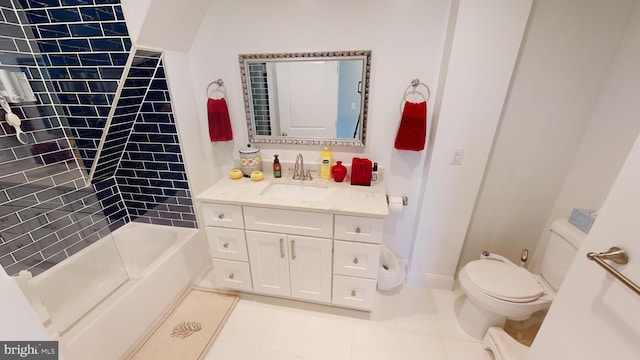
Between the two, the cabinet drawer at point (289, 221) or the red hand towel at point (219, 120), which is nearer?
the cabinet drawer at point (289, 221)

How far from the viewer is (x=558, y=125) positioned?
4.74 ft

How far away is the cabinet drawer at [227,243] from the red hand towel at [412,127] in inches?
45.7

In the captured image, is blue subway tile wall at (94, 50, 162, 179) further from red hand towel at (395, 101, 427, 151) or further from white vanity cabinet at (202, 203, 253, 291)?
red hand towel at (395, 101, 427, 151)

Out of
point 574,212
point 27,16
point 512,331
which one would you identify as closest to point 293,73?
point 27,16

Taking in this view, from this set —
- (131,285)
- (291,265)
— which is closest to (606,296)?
(291,265)

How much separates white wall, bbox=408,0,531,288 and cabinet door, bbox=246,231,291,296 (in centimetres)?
96

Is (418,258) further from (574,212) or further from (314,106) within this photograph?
(314,106)

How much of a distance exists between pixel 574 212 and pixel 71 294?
2.86m

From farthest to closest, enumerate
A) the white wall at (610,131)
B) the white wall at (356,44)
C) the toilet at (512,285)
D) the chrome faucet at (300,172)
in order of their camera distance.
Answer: the chrome faucet at (300,172), the white wall at (356,44), the toilet at (512,285), the white wall at (610,131)

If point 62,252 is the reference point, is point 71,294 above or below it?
below

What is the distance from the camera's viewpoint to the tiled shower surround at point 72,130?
4.23 feet

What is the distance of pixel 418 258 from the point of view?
5.92 ft

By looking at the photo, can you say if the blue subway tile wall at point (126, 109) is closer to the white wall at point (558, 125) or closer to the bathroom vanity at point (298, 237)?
the bathroom vanity at point (298, 237)

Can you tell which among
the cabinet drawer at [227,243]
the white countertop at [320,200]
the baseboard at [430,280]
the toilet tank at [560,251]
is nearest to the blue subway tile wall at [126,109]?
the white countertop at [320,200]
